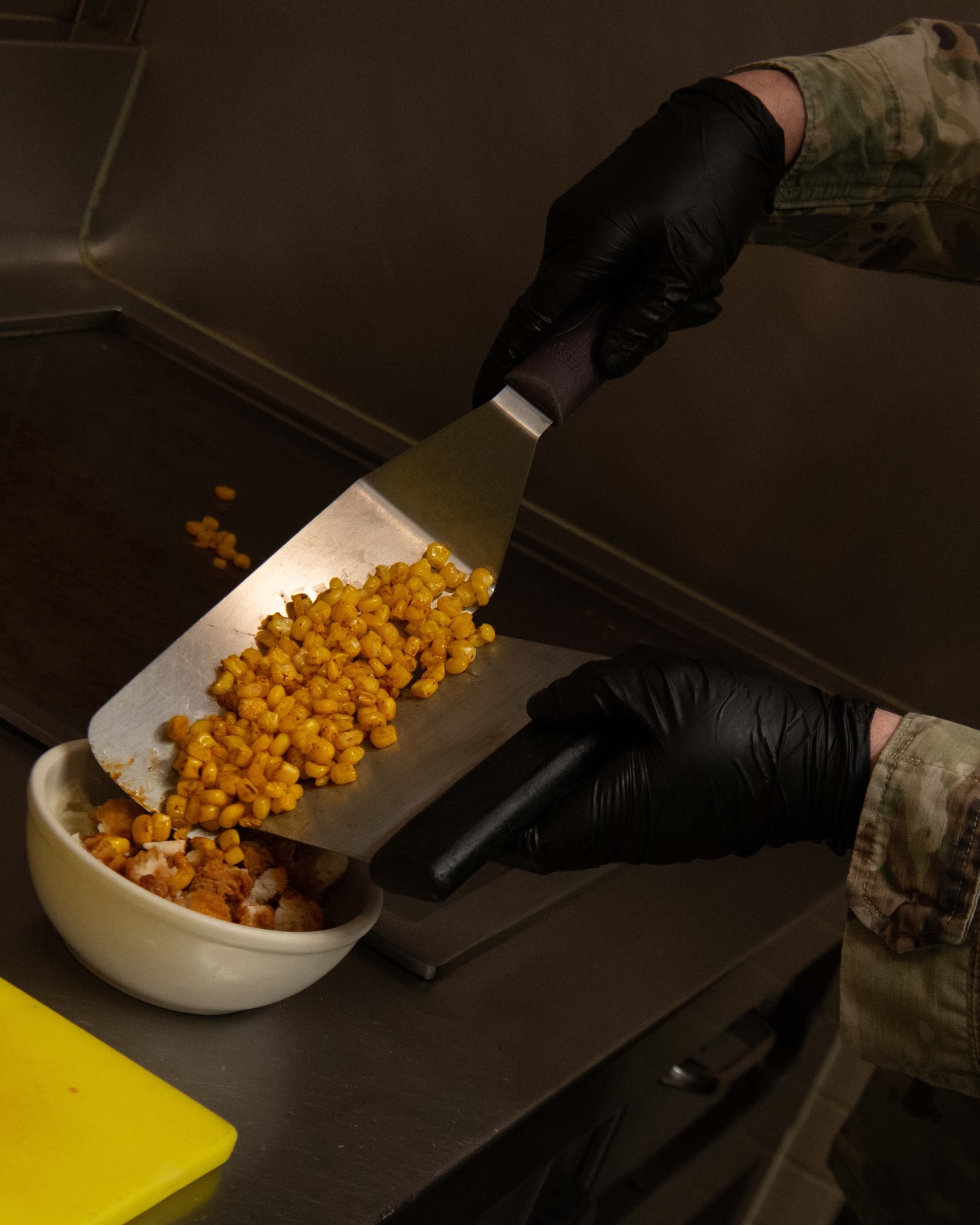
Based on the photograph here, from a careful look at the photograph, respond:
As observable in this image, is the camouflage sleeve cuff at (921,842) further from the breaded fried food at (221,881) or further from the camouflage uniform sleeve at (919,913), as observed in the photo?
the breaded fried food at (221,881)

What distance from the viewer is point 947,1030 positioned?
2.58ft

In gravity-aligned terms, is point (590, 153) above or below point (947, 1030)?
above

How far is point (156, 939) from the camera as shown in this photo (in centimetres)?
66

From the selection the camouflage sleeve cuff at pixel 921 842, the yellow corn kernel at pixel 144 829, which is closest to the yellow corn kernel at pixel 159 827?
the yellow corn kernel at pixel 144 829

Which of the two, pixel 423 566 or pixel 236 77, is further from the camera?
pixel 236 77

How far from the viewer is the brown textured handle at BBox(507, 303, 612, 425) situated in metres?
0.98

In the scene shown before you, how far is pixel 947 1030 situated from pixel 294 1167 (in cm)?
43

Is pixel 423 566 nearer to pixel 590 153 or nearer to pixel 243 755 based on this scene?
pixel 243 755

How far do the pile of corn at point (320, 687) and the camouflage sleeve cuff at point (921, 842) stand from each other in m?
0.31

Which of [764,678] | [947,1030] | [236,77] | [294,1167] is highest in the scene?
[236,77]

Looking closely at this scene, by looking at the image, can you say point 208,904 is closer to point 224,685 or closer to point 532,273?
point 224,685

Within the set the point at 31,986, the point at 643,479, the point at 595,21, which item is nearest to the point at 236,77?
the point at 595,21

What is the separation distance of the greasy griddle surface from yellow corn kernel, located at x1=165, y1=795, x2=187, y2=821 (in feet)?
0.59

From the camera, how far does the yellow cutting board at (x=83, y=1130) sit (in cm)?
56
